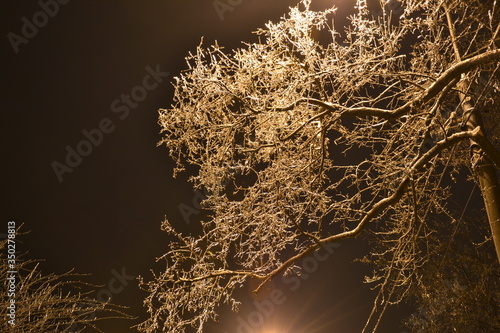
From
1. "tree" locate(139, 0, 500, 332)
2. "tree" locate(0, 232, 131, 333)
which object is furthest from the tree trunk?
"tree" locate(0, 232, 131, 333)

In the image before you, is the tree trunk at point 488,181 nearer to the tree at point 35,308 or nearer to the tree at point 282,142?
the tree at point 282,142

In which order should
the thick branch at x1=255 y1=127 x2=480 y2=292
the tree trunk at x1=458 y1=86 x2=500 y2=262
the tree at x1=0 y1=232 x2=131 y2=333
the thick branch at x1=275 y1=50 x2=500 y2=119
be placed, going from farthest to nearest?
the tree trunk at x1=458 y1=86 x2=500 y2=262 < the thick branch at x1=255 y1=127 x2=480 y2=292 < the thick branch at x1=275 y1=50 x2=500 y2=119 < the tree at x1=0 y1=232 x2=131 y2=333

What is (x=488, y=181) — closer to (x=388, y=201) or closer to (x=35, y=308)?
(x=388, y=201)

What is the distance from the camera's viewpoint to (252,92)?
5035 millimetres

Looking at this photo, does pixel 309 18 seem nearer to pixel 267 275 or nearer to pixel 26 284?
pixel 267 275

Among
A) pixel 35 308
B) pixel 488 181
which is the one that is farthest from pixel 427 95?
pixel 35 308

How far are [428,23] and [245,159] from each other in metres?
2.71

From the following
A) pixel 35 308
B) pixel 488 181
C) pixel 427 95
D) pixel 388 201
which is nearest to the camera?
pixel 35 308

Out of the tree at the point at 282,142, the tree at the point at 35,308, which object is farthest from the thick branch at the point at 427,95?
the tree at the point at 35,308

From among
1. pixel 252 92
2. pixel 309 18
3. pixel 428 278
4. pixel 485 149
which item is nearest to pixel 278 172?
pixel 252 92

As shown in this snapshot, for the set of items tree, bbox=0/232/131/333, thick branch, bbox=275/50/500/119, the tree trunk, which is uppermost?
tree, bbox=0/232/131/333

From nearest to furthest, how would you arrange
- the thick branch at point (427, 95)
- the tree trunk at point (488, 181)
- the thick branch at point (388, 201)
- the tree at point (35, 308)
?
the tree at point (35, 308) → the thick branch at point (427, 95) → the thick branch at point (388, 201) → the tree trunk at point (488, 181)

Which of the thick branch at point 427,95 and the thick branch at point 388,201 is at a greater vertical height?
the thick branch at point 427,95

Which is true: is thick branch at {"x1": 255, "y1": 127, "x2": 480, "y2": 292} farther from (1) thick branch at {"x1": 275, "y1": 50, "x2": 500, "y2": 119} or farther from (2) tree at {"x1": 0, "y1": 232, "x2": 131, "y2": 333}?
(2) tree at {"x1": 0, "y1": 232, "x2": 131, "y2": 333}
